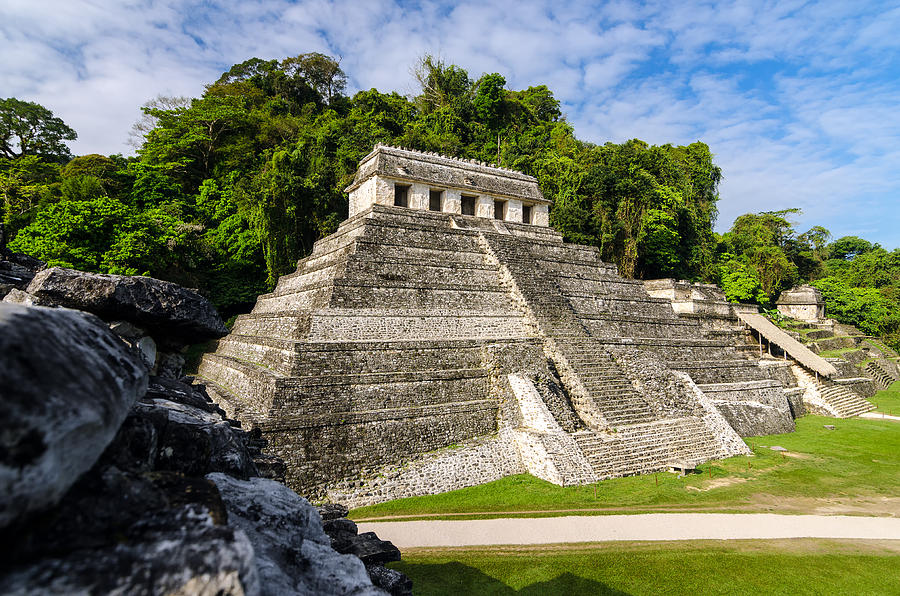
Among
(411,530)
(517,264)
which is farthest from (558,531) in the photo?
(517,264)

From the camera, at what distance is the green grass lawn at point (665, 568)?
7047mm

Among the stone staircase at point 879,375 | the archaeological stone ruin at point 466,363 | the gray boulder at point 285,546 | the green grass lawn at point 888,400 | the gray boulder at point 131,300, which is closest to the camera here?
the gray boulder at point 285,546

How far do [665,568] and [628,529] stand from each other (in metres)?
1.43

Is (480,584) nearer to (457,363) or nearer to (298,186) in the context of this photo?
(457,363)

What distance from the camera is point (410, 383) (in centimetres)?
1215

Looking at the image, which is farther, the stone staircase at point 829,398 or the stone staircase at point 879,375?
the stone staircase at point 879,375

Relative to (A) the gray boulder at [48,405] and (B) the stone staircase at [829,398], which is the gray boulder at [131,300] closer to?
(A) the gray boulder at [48,405]

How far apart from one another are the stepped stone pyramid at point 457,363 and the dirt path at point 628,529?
1556mm

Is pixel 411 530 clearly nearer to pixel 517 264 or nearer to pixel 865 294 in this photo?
pixel 517 264

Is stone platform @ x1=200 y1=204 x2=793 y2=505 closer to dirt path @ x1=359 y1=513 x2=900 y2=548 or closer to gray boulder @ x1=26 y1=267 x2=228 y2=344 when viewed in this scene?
dirt path @ x1=359 y1=513 x2=900 y2=548

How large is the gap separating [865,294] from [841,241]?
2891 cm

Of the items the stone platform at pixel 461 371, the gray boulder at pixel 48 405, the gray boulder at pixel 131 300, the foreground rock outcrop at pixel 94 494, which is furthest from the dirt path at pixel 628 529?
the gray boulder at pixel 48 405

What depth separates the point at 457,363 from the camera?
13.4 m

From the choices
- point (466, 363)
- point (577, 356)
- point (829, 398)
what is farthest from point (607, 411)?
point (829, 398)
